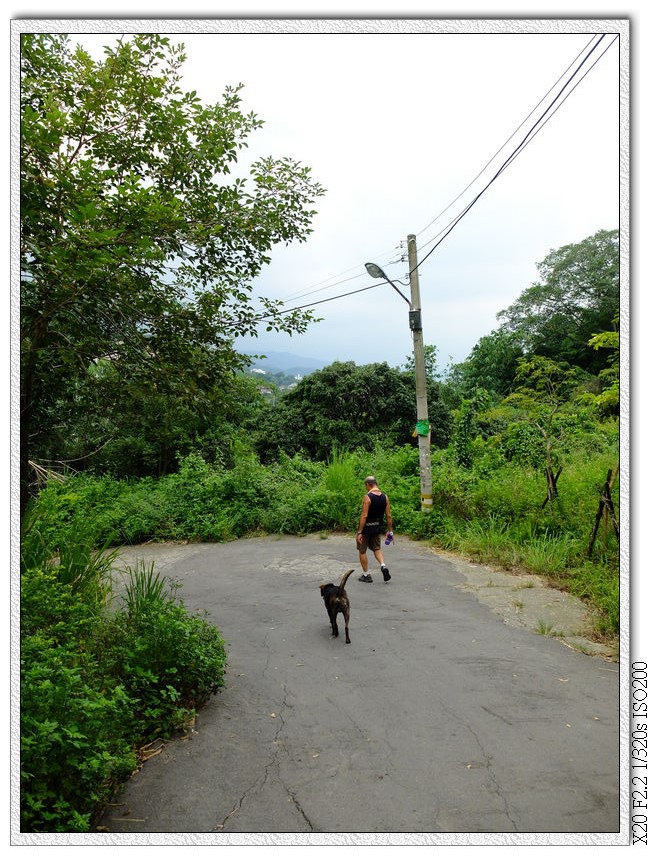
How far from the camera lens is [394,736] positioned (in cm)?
346

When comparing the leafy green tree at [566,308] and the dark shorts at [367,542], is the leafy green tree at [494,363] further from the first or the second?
the dark shorts at [367,542]

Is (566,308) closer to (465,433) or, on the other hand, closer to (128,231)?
(465,433)

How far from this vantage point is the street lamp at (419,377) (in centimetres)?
1048

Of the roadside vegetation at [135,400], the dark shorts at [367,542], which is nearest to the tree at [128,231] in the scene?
the roadside vegetation at [135,400]

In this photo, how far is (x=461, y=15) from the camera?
2453 millimetres

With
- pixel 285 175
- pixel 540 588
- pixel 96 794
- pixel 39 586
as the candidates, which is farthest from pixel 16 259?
pixel 540 588

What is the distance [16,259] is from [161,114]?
2.76m

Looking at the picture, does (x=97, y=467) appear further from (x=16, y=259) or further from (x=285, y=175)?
(x=16, y=259)

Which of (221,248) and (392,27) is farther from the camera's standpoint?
(221,248)

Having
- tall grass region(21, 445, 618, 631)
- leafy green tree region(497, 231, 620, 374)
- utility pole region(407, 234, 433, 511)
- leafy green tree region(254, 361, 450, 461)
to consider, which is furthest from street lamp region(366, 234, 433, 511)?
leafy green tree region(497, 231, 620, 374)

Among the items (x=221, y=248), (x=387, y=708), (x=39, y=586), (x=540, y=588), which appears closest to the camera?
(x=39, y=586)

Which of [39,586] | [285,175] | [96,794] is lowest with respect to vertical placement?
[96,794]

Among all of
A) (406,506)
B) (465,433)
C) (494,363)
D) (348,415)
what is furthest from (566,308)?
(406,506)

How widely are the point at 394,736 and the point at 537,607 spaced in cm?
334
